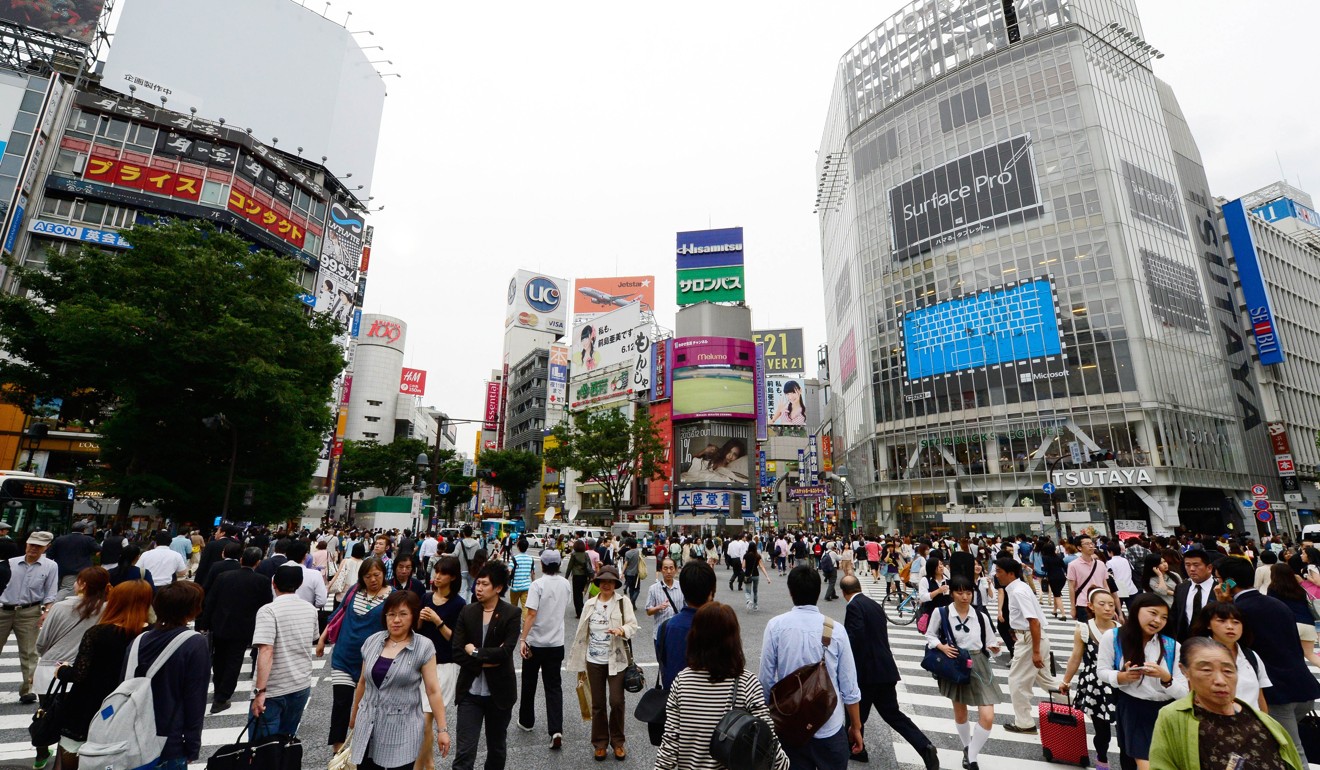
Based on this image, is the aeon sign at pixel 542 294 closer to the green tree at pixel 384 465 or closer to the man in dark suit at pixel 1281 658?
the green tree at pixel 384 465

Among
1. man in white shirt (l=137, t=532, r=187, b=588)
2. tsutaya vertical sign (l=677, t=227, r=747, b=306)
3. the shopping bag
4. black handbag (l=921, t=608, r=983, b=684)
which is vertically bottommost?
the shopping bag

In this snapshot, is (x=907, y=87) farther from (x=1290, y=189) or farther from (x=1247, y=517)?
(x=1290, y=189)

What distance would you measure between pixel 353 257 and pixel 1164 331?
6112 cm

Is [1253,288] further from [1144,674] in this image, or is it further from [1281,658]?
[1144,674]

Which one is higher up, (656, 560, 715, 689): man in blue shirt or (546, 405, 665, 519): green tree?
(546, 405, 665, 519): green tree

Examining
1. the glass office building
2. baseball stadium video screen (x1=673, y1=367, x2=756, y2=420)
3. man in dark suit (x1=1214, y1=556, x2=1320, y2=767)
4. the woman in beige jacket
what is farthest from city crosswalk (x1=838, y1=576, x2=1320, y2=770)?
baseball stadium video screen (x1=673, y1=367, x2=756, y2=420)

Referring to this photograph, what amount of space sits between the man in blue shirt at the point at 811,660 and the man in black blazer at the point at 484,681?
215 centimetres

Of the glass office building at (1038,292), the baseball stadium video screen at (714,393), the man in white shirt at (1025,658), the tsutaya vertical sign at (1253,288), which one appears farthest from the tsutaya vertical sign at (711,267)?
the man in white shirt at (1025,658)

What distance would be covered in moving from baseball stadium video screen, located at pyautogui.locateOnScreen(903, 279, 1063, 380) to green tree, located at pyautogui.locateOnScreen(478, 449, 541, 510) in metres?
42.5

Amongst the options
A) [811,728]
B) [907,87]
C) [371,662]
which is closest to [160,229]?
[371,662]

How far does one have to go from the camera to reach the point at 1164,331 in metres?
39.9

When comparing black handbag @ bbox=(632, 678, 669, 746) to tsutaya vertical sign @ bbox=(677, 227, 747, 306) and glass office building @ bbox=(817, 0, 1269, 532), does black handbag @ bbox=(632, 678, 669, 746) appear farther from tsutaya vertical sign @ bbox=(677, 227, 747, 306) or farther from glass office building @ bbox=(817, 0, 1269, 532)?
tsutaya vertical sign @ bbox=(677, 227, 747, 306)

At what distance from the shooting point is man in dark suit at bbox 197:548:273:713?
639 cm

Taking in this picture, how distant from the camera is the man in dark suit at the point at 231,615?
6391 mm
